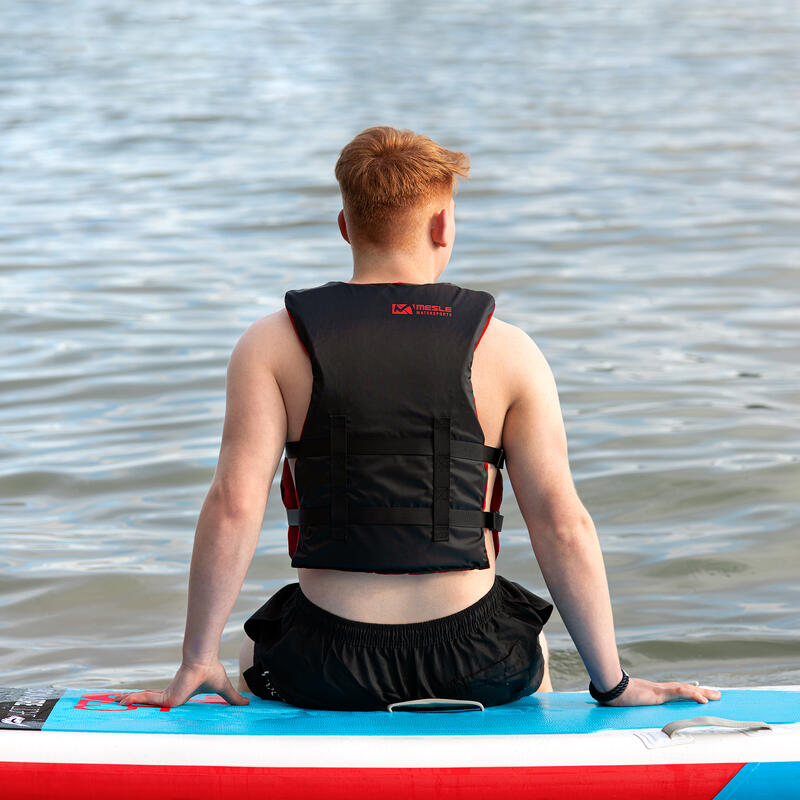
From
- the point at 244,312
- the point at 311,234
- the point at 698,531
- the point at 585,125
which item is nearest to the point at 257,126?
the point at 585,125

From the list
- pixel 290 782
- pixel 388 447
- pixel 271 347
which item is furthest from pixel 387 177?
pixel 290 782

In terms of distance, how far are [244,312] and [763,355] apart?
348 cm

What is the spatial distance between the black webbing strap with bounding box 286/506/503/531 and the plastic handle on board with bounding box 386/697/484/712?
37 centimetres

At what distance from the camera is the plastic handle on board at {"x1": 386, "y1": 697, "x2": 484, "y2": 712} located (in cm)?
272

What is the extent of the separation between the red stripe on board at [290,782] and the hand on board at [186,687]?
10.7 inches

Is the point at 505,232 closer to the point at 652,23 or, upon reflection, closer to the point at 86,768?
the point at 86,768

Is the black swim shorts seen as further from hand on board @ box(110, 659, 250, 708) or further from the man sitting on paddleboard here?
hand on board @ box(110, 659, 250, 708)

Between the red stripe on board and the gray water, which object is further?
the gray water

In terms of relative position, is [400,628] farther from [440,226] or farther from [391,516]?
[440,226]

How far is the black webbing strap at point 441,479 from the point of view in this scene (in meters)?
2.67

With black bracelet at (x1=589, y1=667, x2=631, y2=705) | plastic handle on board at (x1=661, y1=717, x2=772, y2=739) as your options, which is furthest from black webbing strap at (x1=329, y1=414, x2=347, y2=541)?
plastic handle on board at (x1=661, y1=717, x2=772, y2=739)

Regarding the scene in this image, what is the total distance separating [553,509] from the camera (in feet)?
8.96

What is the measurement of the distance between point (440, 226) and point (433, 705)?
1.01 m

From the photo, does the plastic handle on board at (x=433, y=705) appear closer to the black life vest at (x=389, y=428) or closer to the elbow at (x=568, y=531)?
the black life vest at (x=389, y=428)
